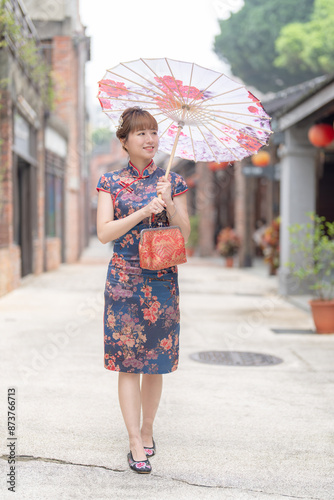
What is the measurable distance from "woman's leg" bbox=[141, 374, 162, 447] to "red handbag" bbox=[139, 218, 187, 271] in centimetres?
67

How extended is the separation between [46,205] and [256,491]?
1442 cm

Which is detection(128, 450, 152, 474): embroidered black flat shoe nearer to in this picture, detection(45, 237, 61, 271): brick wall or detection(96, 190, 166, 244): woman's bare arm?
detection(96, 190, 166, 244): woman's bare arm

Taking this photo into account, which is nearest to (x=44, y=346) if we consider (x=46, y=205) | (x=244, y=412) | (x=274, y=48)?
Result: (x=244, y=412)

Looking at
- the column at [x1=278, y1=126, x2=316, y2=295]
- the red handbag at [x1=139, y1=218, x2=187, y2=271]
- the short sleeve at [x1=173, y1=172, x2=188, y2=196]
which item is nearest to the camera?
the red handbag at [x1=139, y1=218, x2=187, y2=271]

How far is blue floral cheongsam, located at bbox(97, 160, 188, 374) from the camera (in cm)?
333

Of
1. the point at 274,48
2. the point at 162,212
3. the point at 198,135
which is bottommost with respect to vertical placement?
the point at 162,212

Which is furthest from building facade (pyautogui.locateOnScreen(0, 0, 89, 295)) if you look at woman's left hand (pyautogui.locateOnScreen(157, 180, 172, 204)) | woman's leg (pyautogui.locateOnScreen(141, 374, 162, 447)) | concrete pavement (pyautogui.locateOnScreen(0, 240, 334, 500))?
woman's left hand (pyautogui.locateOnScreen(157, 180, 172, 204))

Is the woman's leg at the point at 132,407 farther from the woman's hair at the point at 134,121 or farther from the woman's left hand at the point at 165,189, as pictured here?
the woman's hair at the point at 134,121

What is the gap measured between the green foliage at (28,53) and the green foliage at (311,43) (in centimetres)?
1875

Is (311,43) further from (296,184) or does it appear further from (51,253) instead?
(296,184)

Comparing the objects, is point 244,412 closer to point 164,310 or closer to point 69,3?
point 164,310

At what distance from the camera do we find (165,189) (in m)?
3.21

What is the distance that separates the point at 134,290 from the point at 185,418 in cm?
129

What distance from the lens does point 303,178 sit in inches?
452
